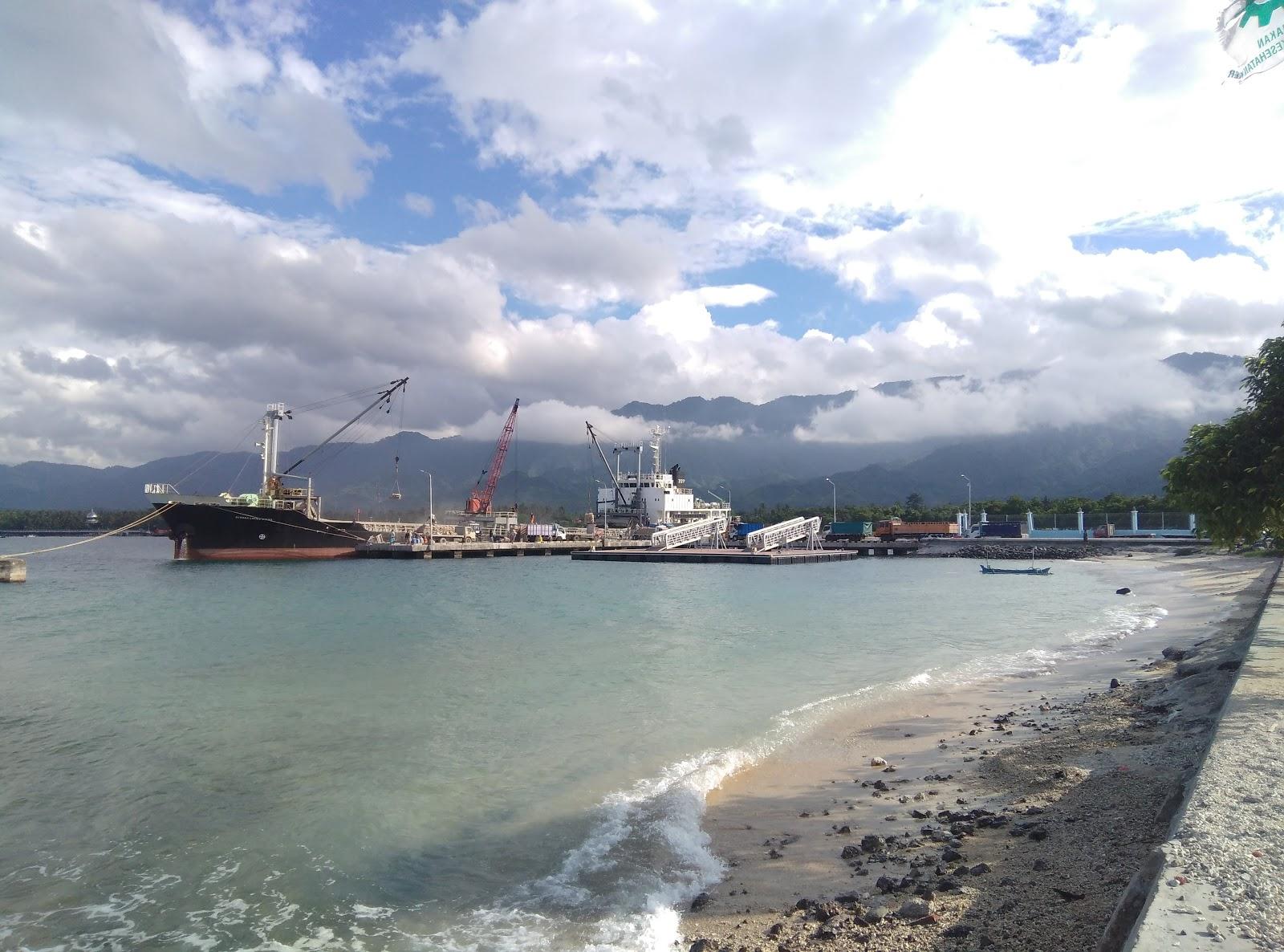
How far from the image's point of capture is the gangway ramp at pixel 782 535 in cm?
7831

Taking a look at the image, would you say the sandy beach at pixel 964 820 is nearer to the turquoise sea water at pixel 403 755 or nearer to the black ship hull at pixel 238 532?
the turquoise sea water at pixel 403 755

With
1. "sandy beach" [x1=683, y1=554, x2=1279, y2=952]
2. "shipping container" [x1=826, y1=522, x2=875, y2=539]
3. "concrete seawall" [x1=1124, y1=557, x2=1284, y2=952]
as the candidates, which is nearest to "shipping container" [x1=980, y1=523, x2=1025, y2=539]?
"shipping container" [x1=826, y1=522, x2=875, y2=539]

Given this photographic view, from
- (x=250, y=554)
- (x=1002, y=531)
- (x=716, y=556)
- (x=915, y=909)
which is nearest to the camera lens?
(x=915, y=909)

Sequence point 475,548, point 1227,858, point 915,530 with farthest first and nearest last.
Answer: point 915,530
point 475,548
point 1227,858

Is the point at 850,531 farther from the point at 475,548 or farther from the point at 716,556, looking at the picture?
the point at 475,548

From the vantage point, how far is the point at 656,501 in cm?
10212

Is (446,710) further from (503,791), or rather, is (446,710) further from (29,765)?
(29,765)

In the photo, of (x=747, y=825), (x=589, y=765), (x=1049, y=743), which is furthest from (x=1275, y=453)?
(x=589, y=765)

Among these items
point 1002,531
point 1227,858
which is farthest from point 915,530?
point 1227,858

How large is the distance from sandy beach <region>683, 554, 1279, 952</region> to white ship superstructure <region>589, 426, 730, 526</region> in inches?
3331

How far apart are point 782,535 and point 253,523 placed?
169ft

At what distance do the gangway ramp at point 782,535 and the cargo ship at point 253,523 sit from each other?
4097 centimetres

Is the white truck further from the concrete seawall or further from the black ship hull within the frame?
the concrete seawall

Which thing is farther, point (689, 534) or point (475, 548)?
point (689, 534)
